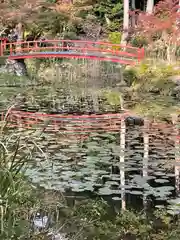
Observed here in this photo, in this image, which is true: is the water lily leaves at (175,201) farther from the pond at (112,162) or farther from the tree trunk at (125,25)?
the tree trunk at (125,25)

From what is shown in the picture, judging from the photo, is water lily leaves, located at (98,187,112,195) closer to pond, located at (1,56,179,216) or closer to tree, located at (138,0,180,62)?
pond, located at (1,56,179,216)

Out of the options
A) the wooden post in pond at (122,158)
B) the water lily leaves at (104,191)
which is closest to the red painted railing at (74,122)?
the wooden post in pond at (122,158)

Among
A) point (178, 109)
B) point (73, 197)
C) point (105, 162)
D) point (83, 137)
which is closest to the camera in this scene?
point (73, 197)

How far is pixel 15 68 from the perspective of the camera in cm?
1861

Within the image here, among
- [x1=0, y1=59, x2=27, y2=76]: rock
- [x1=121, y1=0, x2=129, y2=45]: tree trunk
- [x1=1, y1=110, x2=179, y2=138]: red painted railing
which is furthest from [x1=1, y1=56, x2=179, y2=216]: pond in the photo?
[x1=121, y1=0, x2=129, y2=45]: tree trunk

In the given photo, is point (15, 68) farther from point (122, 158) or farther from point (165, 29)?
point (122, 158)

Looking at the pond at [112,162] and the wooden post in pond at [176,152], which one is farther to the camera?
the wooden post in pond at [176,152]

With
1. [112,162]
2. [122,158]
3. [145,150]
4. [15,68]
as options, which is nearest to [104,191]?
[112,162]

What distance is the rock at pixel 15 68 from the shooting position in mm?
18516

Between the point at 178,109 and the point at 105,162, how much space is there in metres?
5.26

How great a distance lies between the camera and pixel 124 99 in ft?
43.6

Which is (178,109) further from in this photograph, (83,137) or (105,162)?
(105,162)

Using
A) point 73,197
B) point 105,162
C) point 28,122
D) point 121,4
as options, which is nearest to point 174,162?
point 105,162

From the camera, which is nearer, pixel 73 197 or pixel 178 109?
pixel 73 197
